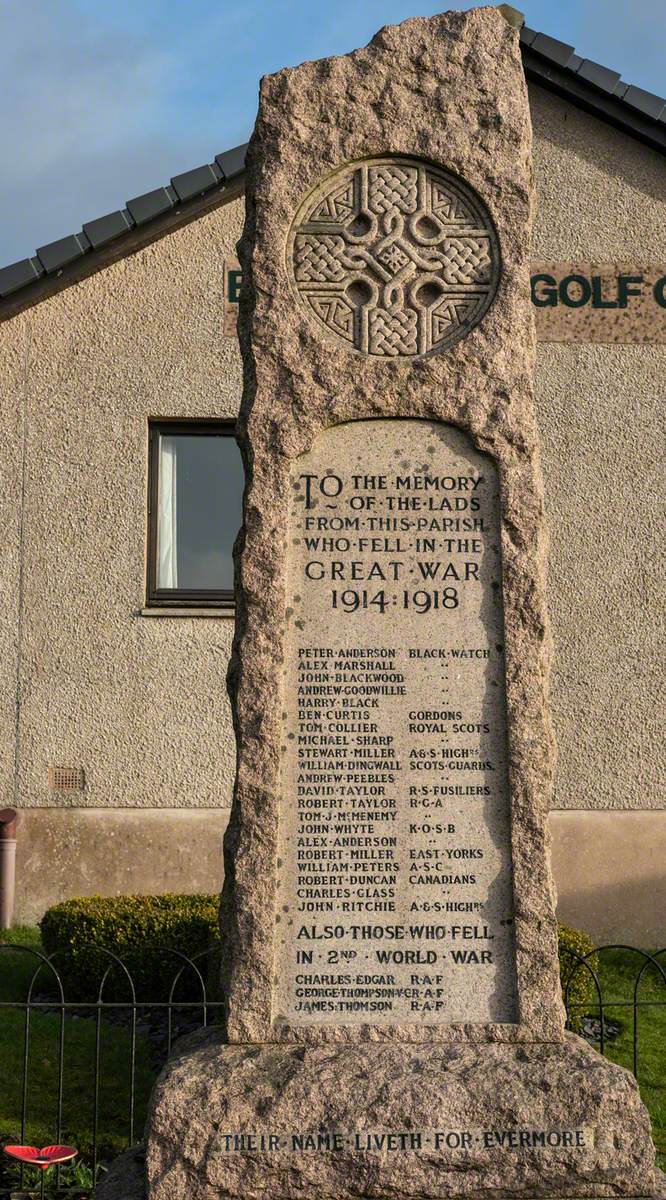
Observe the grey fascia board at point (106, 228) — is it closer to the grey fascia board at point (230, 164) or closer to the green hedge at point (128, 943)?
the grey fascia board at point (230, 164)

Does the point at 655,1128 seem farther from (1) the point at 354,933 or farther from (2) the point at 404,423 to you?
(2) the point at 404,423

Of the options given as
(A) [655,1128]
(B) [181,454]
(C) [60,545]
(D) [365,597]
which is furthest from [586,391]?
(D) [365,597]

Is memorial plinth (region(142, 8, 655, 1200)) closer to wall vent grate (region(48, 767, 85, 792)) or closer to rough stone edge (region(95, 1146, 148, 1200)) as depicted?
rough stone edge (region(95, 1146, 148, 1200))

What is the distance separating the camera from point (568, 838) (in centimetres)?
959

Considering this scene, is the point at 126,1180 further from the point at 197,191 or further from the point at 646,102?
the point at 646,102

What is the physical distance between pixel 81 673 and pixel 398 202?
6.21 m

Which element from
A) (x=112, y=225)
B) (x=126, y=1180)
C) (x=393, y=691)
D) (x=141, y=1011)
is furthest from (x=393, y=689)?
(x=112, y=225)

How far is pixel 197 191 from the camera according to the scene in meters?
9.98

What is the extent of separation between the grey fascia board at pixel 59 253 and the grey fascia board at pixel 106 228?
0.12m

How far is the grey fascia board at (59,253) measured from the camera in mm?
9836

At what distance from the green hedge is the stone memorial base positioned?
13.0ft

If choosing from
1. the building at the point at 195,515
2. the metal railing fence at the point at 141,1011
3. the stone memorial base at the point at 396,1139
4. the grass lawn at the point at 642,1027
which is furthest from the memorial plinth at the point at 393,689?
the building at the point at 195,515

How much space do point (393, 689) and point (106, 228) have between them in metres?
6.96

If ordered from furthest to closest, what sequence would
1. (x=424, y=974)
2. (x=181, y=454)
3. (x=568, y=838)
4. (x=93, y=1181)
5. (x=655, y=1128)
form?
1. (x=181, y=454)
2. (x=568, y=838)
3. (x=655, y=1128)
4. (x=93, y=1181)
5. (x=424, y=974)
